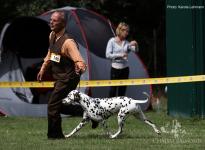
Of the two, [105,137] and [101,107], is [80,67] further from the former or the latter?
[105,137]

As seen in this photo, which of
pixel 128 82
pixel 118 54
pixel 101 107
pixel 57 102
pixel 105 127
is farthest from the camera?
pixel 118 54

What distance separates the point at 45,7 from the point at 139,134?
9.61 m

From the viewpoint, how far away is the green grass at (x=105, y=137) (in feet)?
35.1

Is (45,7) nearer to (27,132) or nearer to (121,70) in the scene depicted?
(121,70)

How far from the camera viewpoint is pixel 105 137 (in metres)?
11.9

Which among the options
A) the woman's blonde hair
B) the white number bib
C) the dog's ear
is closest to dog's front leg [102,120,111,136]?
the dog's ear

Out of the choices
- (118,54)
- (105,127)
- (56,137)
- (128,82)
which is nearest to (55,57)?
(56,137)

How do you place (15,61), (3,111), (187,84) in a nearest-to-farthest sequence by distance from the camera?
1. (187,84)
2. (3,111)
3. (15,61)

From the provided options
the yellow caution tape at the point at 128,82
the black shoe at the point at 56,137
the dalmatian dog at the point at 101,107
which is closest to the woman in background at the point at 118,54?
the yellow caution tape at the point at 128,82

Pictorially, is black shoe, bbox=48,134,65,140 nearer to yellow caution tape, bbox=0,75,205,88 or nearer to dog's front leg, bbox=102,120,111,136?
dog's front leg, bbox=102,120,111,136

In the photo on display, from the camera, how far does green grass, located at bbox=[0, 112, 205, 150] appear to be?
1070 centimetres

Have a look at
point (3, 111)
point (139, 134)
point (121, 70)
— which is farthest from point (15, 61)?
point (139, 134)

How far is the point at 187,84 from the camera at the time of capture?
1542cm

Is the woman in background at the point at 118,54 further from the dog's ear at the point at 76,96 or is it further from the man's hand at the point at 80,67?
the man's hand at the point at 80,67
